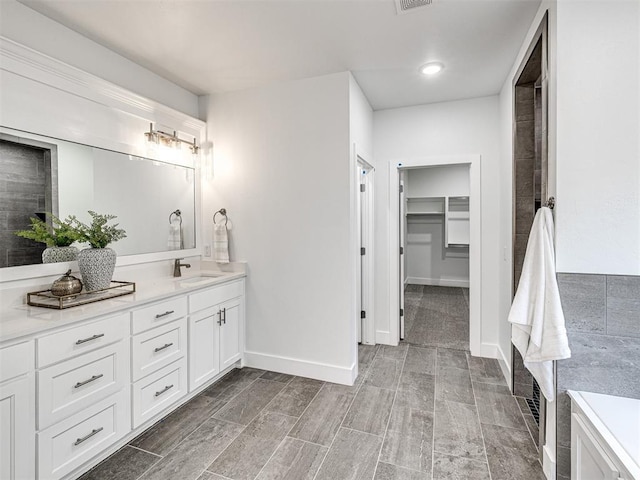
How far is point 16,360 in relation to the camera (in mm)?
1395

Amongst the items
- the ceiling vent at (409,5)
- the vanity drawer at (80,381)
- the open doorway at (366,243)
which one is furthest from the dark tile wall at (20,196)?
the open doorway at (366,243)

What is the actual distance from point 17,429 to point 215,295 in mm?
1392

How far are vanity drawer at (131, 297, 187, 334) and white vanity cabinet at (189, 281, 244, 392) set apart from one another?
0.11 m

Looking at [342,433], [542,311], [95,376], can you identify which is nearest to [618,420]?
[542,311]

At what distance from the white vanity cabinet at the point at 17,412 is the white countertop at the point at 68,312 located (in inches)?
2.8

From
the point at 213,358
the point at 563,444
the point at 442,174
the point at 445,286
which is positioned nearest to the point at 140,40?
the point at 213,358

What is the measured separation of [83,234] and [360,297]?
259 cm

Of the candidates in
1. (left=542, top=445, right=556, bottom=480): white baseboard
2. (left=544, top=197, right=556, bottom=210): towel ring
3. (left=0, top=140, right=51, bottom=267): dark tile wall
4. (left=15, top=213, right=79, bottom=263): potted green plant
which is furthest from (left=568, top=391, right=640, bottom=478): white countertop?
(left=0, top=140, right=51, bottom=267): dark tile wall

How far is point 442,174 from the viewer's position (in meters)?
6.57

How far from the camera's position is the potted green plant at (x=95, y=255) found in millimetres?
1976

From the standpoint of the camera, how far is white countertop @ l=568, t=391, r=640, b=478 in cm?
113

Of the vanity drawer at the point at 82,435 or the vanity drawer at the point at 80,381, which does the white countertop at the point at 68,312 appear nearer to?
the vanity drawer at the point at 80,381

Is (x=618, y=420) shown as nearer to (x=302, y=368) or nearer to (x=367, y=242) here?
(x=302, y=368)

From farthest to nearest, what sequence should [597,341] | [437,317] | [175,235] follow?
[437,317] < [175,235] < [597,341]
